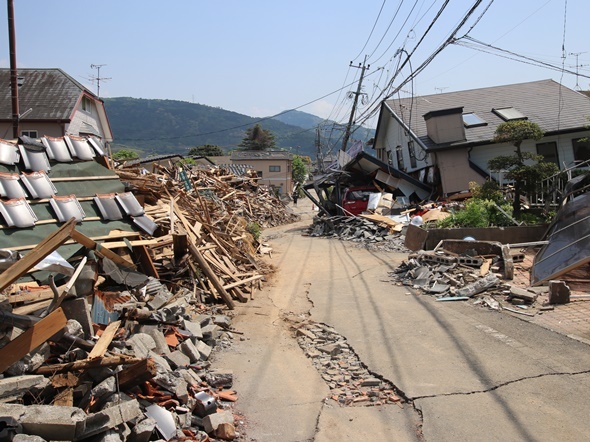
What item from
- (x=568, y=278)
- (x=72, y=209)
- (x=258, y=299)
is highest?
(x=72, y=209)

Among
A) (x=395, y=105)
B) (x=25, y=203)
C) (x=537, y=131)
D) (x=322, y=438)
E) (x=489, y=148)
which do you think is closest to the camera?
(x=322, y=438)

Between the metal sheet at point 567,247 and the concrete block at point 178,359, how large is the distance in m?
7.35

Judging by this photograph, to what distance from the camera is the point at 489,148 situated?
25.1m

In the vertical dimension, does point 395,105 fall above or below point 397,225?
above

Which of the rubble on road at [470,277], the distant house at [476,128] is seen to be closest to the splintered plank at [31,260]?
the rubble on road at [470,277]

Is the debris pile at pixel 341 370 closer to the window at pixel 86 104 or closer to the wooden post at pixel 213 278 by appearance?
the wooden post at pixel 213 278

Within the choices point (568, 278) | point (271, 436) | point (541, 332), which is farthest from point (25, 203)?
point (568, 278)

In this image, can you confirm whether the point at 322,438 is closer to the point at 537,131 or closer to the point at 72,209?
the point at 72,209

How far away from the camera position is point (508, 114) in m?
26.6

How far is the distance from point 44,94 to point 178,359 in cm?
3189

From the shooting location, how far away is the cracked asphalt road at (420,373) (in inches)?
187

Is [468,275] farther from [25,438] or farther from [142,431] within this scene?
[25,438]

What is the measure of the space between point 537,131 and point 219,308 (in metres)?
13.1

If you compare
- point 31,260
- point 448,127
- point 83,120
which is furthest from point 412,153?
point 31,260
